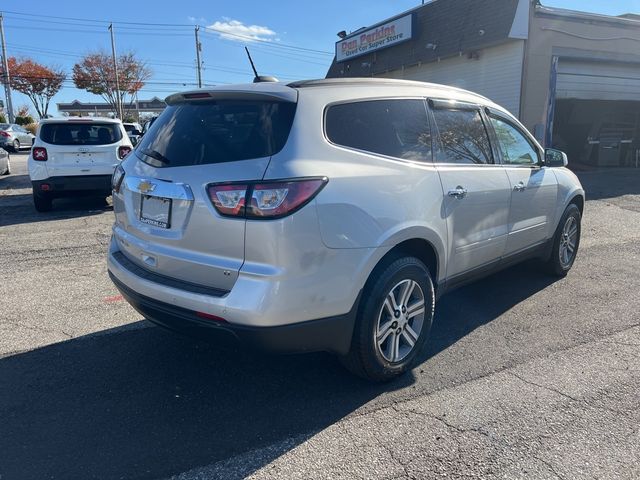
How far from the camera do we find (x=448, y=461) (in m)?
2.57

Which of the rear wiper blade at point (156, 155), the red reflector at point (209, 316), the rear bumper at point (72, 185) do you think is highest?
the rear wiper blade at point (156, 155)

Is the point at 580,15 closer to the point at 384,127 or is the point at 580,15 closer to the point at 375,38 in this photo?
the point at 375,38

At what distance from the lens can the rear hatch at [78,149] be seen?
8.86 meters

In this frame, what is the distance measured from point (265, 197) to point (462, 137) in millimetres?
2048

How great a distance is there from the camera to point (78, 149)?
8969 millimetres

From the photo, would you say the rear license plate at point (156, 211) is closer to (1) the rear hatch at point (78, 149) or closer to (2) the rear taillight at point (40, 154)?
(1) the rear hatch at point (78, 149)

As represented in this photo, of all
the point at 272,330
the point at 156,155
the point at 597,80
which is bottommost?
the point at 272,330

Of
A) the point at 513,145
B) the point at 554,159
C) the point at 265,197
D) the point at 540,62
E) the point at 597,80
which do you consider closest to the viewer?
the point at 265,197

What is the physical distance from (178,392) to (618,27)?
707 inches

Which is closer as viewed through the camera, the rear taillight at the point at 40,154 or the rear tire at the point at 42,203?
the rear taillight at the point at 40,154

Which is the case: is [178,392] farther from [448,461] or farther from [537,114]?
[537,114]

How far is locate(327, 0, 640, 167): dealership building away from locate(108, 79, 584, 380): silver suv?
12586mm

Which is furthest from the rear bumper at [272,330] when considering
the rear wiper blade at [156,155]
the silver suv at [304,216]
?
the rear wiper blade at [156,155]

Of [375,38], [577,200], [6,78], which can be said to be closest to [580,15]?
[375,38]
